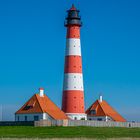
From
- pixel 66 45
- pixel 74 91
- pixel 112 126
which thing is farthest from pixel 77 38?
pixel 112 126

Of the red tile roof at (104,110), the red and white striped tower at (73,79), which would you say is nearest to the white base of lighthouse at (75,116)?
the red and white striped tower at (73,79)

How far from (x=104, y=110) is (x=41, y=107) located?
1416cm

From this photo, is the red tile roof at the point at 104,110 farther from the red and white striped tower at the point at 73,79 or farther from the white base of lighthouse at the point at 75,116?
the red and white striped tower at the point at 73,79

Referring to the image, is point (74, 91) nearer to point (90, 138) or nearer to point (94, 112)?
point (94, 112)

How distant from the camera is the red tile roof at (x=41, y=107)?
262 ft

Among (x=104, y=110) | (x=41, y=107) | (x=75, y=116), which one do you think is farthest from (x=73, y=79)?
(x=104, y=110)

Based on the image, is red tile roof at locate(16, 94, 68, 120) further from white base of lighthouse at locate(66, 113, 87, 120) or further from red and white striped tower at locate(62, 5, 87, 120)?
red and white striped tower at locate(62, 5, 87, 120)

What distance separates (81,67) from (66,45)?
3.70m

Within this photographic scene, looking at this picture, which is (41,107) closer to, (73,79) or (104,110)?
(73,79)

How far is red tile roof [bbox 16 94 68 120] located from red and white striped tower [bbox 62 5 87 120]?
52.5 inches

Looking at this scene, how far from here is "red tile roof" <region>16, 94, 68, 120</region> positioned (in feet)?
262

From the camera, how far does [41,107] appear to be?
8081cm

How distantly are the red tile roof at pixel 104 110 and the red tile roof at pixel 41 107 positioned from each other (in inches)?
440

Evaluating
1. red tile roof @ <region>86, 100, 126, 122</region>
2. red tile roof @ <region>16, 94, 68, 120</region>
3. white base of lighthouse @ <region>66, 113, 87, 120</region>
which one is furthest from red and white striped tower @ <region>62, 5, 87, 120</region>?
red tile roof @ <region>86, 100, 126, 122</region>
